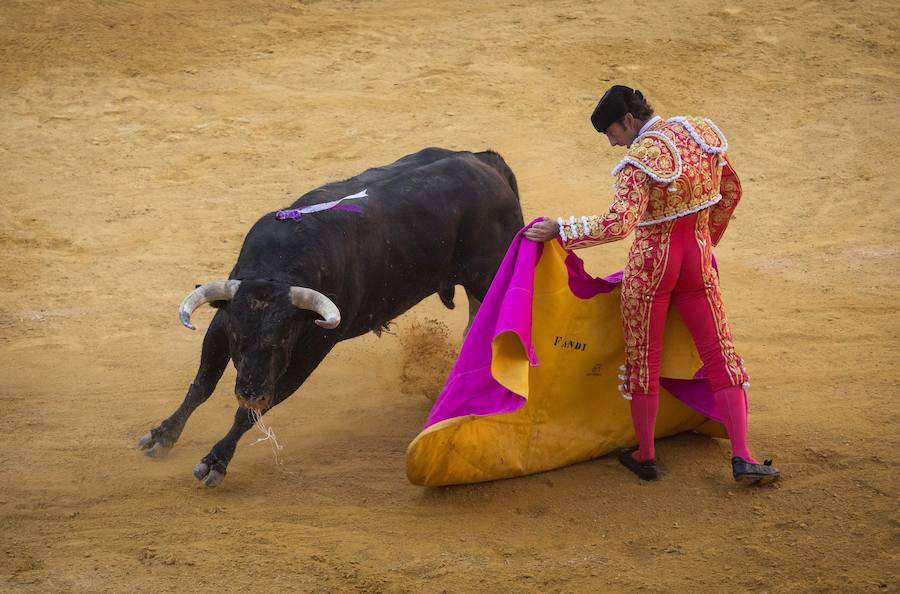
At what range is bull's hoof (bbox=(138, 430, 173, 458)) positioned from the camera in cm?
468

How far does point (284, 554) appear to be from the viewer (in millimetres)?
3764

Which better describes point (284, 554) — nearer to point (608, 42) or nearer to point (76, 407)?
point (76, 407)

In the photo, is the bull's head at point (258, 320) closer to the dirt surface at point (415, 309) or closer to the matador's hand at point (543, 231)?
the dirt surface at point (415, 309)

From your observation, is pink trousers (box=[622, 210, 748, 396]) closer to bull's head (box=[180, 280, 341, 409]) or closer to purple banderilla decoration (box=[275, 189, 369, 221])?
bull's head (box=[180, 280, 341, 409])

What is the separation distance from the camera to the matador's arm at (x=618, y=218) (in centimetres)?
372

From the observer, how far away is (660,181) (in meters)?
3.76

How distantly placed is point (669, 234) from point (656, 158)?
0.33 metres

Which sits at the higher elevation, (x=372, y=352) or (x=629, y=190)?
(x=629, y=190)

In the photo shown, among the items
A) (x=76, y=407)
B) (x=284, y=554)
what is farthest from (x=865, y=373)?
(x=76, y=407)

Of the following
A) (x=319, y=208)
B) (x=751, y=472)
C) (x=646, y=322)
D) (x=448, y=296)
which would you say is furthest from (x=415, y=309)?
(x=751, y=472)

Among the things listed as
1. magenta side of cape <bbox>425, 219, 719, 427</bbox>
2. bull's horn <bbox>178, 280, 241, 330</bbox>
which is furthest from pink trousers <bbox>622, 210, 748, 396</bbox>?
bull's horn <bbox>178, 280, 241, 330</bbox>

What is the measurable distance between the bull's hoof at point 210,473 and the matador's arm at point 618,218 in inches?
71.0

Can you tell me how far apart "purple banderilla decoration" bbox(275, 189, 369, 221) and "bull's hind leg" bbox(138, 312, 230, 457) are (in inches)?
22.8

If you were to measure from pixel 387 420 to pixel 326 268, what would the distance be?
106 cm
